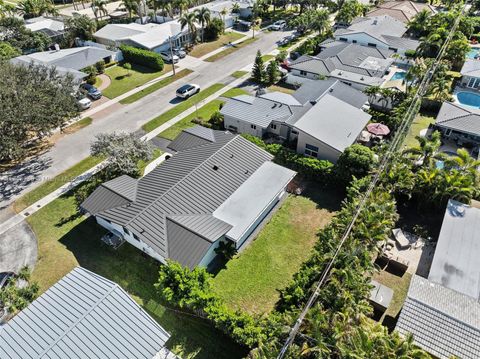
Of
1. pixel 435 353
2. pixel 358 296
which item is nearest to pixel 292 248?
pixel 358 296

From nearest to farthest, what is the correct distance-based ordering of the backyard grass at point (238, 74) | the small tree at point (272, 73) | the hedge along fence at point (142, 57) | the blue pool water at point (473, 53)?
the small tree at point (272, 73), the backyard grass at point (238, 74), the hedge along fence at point (142, 57), the blue pool water at point (473, 53)

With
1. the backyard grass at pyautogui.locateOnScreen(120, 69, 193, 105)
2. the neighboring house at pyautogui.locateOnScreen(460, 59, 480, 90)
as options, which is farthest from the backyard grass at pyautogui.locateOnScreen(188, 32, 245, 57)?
the neighboring house at pyautogui.locateOnScreen(460, 59, 480, 90)

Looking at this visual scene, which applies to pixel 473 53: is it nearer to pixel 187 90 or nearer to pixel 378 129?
pixel 378 129

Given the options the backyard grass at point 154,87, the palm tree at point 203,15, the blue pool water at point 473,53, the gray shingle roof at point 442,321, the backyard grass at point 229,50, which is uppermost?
the palm tree at point 203,15

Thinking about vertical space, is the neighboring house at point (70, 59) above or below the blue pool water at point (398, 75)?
above

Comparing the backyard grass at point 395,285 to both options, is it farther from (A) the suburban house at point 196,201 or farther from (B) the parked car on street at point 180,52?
(B) the parked car on street at point 180,52

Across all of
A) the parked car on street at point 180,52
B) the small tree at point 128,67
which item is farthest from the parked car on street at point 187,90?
the parked car on street at point 180,52

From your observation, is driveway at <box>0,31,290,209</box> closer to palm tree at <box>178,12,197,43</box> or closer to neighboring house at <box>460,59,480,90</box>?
palm tree at <box>178,12,197,43</box>
